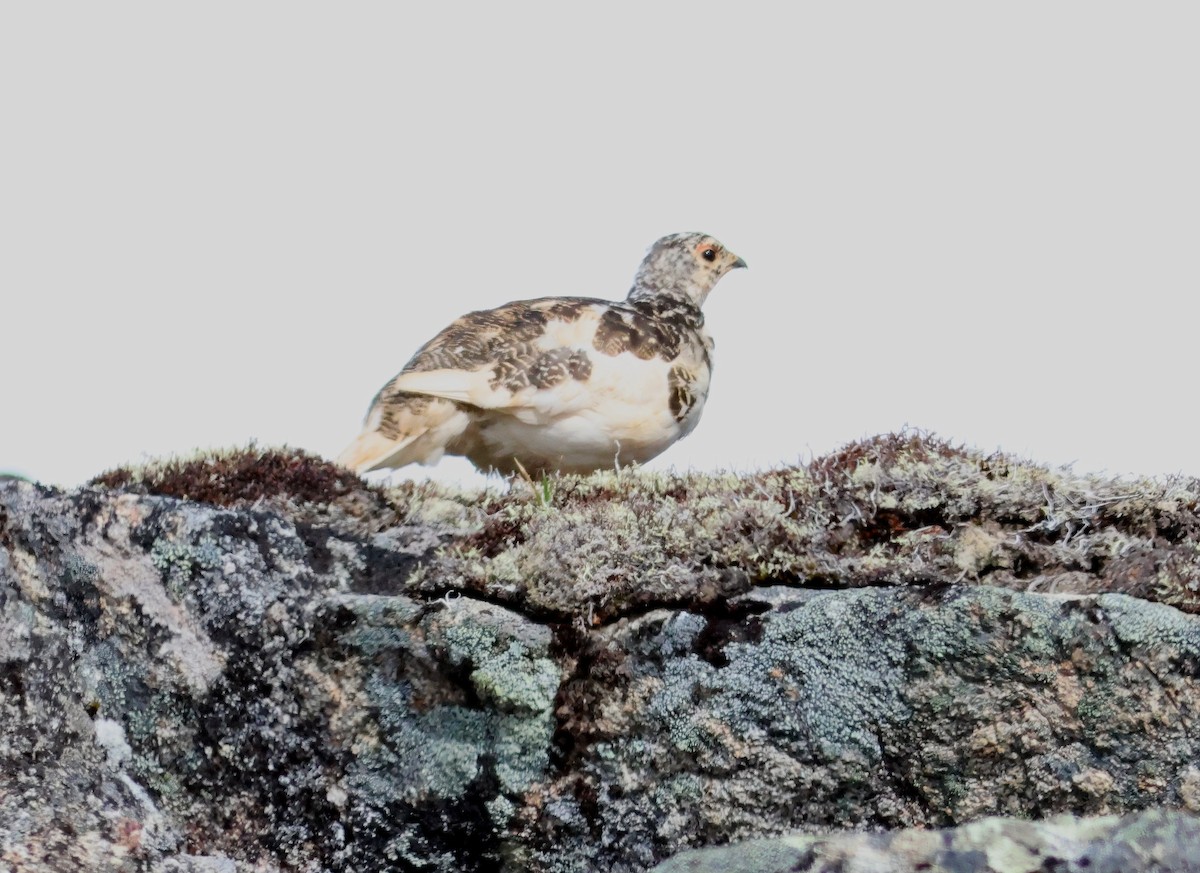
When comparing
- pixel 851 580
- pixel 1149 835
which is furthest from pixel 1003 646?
pixel 1149 835

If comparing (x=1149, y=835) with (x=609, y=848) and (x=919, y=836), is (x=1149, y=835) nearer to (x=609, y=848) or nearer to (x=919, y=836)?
(x=919, y=836)

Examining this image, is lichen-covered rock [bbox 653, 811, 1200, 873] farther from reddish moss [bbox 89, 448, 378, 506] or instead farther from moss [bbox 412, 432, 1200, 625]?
reddish moss [bbox 89, 448, 378, 506]

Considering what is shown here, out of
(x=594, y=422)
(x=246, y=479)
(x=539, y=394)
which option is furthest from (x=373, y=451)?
(x=246, y=479)

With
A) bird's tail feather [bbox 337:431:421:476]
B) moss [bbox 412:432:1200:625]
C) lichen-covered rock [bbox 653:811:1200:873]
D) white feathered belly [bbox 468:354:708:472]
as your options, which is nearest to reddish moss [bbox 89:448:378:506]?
moss [bbox 412:432:1200:625]

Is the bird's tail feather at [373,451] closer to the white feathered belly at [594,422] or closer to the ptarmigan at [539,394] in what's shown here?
the ptarmigan at [539,394]

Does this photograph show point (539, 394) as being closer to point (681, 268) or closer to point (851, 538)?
point (681, 268)

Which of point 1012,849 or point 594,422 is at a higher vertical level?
point 594,422

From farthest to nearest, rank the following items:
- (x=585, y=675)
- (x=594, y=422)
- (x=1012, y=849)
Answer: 1. (x=594, y=422)
2. (x=585, y=675)
3. (x=1012, y=849)
